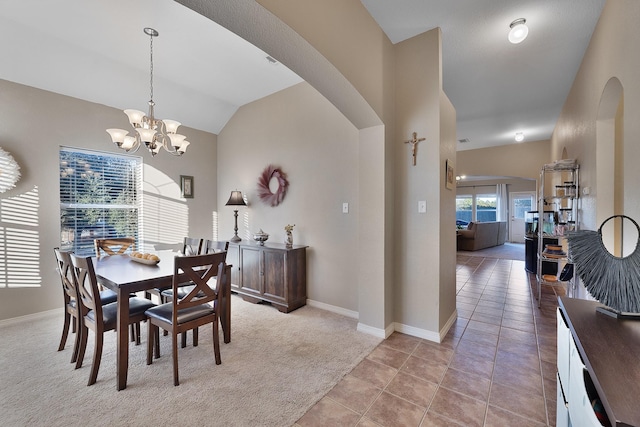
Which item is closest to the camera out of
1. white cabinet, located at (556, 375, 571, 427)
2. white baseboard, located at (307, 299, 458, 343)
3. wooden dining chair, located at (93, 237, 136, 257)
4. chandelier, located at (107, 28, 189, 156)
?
white cabinet, located at (556, 375, 571, 427)

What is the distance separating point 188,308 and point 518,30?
3677 millimetres

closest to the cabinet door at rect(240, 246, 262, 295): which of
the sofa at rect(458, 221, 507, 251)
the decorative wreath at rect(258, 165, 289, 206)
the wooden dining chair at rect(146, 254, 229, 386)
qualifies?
the decorative wreath at rect(258, 165, 289, 206)

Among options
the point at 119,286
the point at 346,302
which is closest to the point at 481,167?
the point at 346,302

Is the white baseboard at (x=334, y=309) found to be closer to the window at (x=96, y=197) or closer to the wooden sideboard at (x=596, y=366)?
the wooden sideboard at (x=596, y=366)

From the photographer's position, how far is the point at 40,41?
2.76 meters

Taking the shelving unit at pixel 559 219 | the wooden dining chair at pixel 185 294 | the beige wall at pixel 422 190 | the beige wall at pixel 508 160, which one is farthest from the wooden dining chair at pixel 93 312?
the beige wall at pixel 508 160

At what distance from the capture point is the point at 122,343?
1.86 m

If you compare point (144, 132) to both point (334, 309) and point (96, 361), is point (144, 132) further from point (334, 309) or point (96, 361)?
point (334, 309)

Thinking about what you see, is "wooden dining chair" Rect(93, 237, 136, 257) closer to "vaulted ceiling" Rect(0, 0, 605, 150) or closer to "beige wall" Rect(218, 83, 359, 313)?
"beige wall" Rect(218, 83, 359, 313)

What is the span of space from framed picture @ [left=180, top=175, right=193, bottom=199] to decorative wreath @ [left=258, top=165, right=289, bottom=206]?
125 cm

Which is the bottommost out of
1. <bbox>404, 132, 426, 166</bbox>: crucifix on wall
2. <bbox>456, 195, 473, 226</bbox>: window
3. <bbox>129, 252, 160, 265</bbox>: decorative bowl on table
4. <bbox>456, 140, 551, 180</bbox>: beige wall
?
<bbox>129, 252, 160, 265</bbox>: decorative bowl on table

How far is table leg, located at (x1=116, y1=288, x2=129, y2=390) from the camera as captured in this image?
1856 mm

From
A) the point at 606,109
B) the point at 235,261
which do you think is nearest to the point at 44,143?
the point at 235,261

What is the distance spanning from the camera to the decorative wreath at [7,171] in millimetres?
2844
